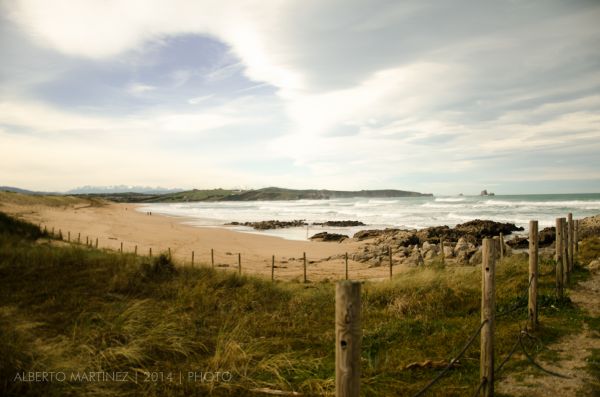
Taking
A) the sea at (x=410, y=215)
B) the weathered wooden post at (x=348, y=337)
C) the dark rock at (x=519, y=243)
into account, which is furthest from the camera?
the sea at (x=410, y=215)

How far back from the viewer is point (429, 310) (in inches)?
376

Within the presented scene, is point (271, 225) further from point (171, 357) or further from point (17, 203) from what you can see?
point (17, 203)

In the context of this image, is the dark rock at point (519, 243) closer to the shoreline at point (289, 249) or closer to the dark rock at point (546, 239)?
the dark rock at point (546, 239)

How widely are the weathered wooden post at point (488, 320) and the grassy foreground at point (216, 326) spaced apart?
0.45m

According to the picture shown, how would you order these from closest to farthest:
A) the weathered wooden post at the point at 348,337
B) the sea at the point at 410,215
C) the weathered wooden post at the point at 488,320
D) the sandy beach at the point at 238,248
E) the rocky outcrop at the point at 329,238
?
the weathered wooden post at the point at 348,337, the weathered wooden post at the point at 488,320, the sandy beach at the point at 238,248, the rocky outcrop at the point at 329,238, the sea at the point at 410,215

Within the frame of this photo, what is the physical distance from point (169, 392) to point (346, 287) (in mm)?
3802

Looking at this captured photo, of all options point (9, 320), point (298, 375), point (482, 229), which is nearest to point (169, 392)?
point (298, 375)

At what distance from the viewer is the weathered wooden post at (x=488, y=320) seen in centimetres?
506

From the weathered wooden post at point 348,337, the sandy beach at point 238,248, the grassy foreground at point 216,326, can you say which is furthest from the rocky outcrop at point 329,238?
the weathered wooden post at point 348,337

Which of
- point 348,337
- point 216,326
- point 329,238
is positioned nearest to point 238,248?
point 329,238

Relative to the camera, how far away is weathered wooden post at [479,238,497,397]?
5059 millimetres

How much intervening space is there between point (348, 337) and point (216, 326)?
6007 millimetres

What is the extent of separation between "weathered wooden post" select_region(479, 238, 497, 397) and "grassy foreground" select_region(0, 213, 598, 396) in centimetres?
45

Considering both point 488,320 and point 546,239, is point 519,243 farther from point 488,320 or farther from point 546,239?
point 488,320
